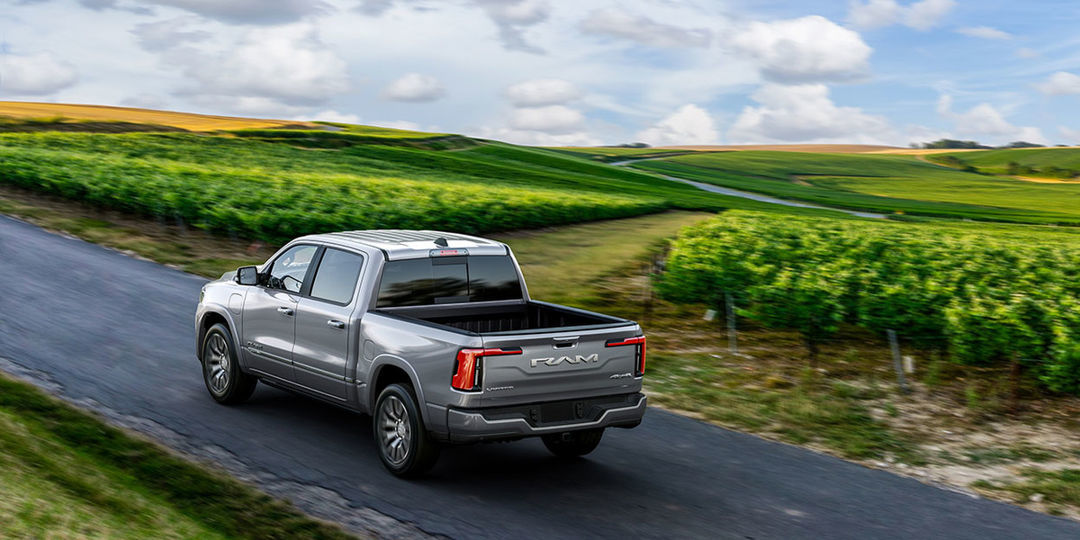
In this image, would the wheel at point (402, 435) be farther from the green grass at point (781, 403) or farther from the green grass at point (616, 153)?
the green grass at point (616, 153)

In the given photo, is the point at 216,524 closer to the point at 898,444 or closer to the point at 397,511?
the point at 397,511

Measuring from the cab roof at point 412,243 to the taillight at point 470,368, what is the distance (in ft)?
5.13

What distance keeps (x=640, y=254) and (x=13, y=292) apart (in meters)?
15.5

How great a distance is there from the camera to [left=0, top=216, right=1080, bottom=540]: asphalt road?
22.2 feet

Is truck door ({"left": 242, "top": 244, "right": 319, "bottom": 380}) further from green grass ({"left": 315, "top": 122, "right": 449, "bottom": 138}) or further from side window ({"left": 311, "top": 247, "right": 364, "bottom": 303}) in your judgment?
green grass ({"left": 315, "top": 122, "right": 449, "bottom": 138})

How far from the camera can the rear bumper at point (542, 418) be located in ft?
22.5

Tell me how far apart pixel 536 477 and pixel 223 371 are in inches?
143

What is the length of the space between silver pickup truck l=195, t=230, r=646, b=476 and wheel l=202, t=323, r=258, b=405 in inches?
0.5

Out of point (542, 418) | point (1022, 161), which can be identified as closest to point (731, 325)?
point (542, 418)

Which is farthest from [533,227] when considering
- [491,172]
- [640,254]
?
[491,172]

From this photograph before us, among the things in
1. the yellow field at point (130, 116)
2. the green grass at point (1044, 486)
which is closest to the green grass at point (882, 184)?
the yellow field at point (130, 116)

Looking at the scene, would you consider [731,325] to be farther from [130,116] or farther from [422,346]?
[130,116]

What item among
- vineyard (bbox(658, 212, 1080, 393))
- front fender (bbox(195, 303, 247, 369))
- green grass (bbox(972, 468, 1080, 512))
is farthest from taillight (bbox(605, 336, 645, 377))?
vineyard (bbox(658, 212, 1080, 393))

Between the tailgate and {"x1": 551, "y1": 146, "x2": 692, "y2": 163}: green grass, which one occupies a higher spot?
{"x1": 551, "y1": 146, "x2": 692, "y2": 163}: green grass
